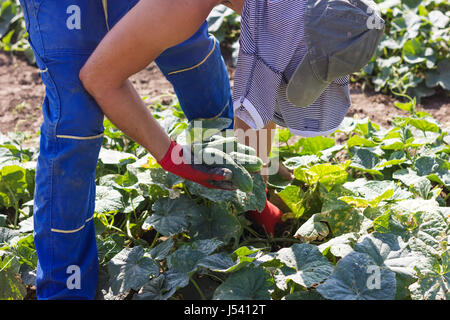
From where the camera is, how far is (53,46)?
4.96 ft

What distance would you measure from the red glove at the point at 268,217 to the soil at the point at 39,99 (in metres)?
0.91

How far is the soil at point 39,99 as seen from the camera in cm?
291

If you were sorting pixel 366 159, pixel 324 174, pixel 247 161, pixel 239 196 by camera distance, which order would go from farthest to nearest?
1. pixel 366 159
2. pixel 324 174
3. pixel 239 196
4. pixel 247 161

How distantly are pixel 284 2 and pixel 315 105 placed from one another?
392 millimetres

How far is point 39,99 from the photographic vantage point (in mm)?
3271

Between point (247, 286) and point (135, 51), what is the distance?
2.28 feet

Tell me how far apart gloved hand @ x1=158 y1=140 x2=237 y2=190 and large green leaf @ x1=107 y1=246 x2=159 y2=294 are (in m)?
0.28

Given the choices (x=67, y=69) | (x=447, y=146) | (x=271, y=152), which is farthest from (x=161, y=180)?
(x=447, y=146)

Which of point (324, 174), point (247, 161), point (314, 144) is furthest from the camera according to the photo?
point (314, 144)

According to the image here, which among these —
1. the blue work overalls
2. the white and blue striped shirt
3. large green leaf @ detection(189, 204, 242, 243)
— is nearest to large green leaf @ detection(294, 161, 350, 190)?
the white and blue striped shirt

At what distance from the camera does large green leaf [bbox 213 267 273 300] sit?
59.6 inches

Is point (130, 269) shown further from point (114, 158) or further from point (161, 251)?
point (114, 158)

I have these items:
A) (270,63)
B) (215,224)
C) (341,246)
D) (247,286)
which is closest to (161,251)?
(215,224)

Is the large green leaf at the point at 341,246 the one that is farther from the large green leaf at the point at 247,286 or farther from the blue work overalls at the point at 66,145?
the blue work overalls at the point at 66,145
